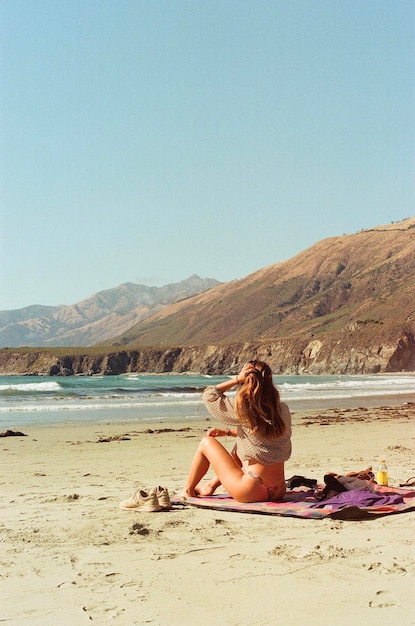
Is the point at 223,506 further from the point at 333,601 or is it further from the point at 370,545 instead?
the point at 333,601

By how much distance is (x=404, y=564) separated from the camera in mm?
4785

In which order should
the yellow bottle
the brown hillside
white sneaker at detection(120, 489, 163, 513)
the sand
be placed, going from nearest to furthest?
1. the sand
2. white sneaker at detection(120, 489, 163, 513)
3. the yellow bottle
4. the brown hillside

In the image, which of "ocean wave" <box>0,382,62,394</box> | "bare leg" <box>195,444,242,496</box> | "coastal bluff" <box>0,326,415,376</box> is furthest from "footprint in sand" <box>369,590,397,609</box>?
"coastal bluff" <box>0,326,415,376</box>

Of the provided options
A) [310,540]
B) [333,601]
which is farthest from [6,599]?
[310,540]

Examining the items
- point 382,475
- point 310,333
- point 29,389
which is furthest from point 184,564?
point 310,333

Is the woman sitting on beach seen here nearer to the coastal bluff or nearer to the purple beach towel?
the purple beach towel

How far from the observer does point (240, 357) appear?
126 metres

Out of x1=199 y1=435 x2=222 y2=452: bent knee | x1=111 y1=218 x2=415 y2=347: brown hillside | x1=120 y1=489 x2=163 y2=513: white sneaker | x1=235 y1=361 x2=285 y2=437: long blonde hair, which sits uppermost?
x1=111 y1=218 x2=415 y2=347: brown hillside

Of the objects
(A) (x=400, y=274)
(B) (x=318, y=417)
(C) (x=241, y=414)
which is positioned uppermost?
(A) (x=400, y=274)

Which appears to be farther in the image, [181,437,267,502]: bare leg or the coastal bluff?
the coastal bluff

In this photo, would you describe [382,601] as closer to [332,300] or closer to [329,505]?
[329,505]

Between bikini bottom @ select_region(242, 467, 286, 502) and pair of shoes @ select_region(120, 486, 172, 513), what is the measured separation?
33.6 inches

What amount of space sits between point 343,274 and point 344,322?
51.2 m

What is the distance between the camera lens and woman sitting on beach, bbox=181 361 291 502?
659 cm
